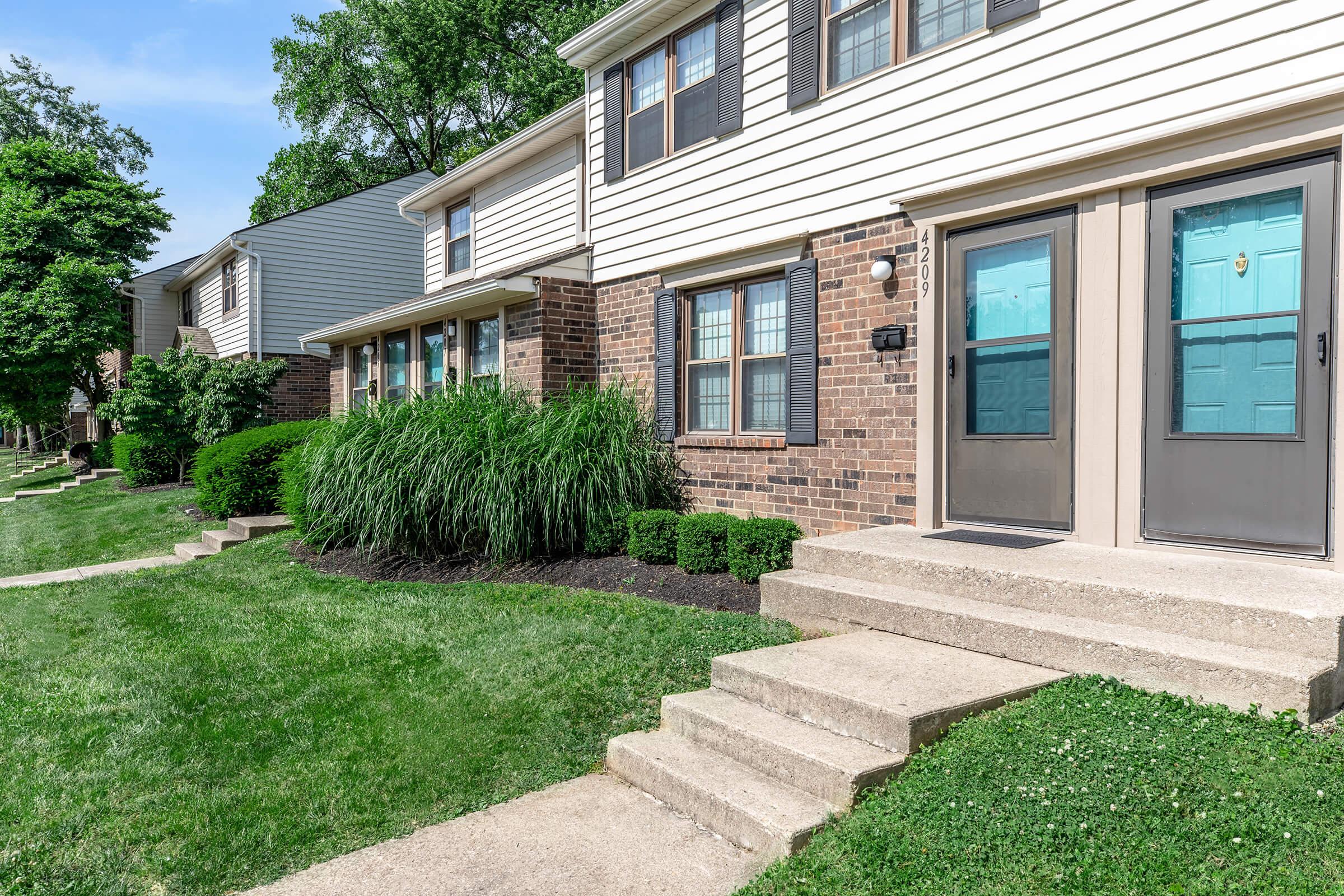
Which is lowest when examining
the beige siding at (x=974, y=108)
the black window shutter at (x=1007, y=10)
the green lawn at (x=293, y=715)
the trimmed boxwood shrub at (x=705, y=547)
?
the green lawn at (x=293, y=715)

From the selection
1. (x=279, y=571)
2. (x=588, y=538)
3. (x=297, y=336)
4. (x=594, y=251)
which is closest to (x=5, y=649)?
(x=279, y=571)

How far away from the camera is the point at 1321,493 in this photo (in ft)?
14.3

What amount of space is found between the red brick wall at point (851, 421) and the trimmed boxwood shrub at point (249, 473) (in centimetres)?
682

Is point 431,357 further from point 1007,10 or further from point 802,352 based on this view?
A: point 1007,10

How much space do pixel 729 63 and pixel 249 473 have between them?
8094mm

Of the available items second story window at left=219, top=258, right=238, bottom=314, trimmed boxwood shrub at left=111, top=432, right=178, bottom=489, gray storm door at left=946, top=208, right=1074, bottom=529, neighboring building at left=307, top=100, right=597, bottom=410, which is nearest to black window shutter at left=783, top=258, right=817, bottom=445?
gray storm door at left=946, top=208, right=1074, bottom=529

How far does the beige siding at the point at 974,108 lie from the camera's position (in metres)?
4.66

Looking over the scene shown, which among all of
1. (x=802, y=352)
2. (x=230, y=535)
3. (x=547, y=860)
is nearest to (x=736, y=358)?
(x=802, y=352)

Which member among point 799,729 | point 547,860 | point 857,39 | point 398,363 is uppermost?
point 857,39

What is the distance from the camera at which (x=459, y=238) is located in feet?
44.3

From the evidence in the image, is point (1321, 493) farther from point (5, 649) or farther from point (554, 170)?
point (554, 170)

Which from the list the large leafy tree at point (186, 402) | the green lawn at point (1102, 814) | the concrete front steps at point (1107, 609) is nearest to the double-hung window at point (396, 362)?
the large leafy tree at point (186, 402)

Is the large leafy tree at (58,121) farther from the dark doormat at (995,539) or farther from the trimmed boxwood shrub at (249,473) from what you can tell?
the dark doormat at (995,539)

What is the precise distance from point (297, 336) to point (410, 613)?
14869 millimetres
